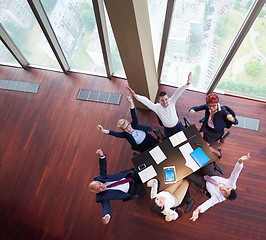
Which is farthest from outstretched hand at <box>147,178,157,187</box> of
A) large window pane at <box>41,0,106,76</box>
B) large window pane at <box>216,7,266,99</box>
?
large window pane at <box>41,0,106,76</box>

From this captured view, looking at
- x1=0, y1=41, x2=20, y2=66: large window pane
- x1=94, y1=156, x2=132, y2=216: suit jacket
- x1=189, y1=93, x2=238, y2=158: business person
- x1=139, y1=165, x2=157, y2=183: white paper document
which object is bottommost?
x1=94, y1=156, x2=132, y2=216: suit jacket

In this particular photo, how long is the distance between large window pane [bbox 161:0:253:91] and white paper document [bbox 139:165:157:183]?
2.01 metres

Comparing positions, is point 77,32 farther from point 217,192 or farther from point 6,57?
point 217,192

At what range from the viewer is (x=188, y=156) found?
3.38 metres

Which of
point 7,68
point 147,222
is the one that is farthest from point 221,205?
point 7,68

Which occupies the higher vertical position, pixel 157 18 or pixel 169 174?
pixel 157 18

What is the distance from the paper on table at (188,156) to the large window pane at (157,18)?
1664 mm

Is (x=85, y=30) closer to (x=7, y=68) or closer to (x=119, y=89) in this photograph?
(x=119, y=89)

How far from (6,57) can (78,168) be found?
10.4 ft

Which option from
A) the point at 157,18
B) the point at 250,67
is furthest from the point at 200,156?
the point at 157,18

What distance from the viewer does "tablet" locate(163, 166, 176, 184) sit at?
3279mm

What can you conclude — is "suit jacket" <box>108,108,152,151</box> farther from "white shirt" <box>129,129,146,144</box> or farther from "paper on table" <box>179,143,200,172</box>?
"paper on table" <box>179,143,200,172</box>

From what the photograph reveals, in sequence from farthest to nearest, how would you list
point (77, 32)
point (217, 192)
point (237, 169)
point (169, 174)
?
point (77, 32)
point (169, 174)
point (217, 192)
point (237, 169)

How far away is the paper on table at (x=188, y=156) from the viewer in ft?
10.9
